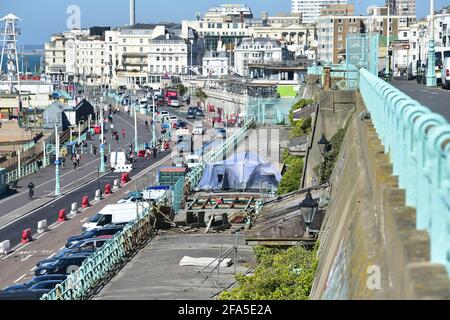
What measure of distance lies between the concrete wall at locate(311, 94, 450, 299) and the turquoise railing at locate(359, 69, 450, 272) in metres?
0.10

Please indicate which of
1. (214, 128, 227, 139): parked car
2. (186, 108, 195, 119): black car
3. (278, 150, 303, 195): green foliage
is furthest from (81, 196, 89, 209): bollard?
(186, 108, 195, 119): black car

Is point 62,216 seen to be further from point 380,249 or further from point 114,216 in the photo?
point 380,249

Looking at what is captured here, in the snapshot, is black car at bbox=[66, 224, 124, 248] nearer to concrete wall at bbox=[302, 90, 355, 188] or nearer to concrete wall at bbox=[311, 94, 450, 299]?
concrete wall at bbox=[302, 90, 355, 188]

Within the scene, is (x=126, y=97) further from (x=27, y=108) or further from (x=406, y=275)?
(x=406, y=275)

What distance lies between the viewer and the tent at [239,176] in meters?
34.6

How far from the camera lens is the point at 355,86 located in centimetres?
2512

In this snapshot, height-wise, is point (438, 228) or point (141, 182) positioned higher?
point (438, 228)

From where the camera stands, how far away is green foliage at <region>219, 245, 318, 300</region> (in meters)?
12.7

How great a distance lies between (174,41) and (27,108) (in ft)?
193

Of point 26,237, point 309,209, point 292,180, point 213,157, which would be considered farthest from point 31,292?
point 213,157

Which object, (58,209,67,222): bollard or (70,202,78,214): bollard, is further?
(70,202,78,214): bollard

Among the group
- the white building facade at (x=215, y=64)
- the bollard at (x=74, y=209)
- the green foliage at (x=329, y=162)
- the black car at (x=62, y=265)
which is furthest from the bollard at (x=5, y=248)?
the white building facade at (x=215, y=64)

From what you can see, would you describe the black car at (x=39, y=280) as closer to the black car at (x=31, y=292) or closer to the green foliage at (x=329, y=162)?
the black car at (x=31, y=292)
